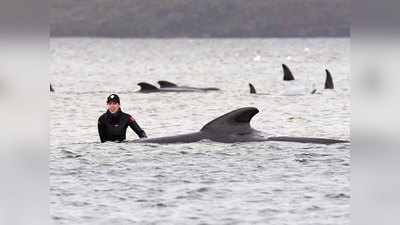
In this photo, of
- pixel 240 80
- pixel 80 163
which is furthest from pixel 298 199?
pixel 240 80

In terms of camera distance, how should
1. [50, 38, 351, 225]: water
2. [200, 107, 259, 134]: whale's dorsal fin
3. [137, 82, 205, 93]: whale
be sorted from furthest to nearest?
[137, 82, 205, 93]: whale < [200, 107, 259, 134]: whale's dorsal fin < [50, 38, 351, 225]: water

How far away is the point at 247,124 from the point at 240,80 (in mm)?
56844

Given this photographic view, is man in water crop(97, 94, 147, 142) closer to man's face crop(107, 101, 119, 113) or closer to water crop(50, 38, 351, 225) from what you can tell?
man's face crop(107, 101, 119, 113)

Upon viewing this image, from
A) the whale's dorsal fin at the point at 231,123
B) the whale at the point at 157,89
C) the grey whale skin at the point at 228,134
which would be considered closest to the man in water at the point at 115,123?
the grey whale skin at the point at 228,134

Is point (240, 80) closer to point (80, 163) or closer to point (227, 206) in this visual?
point (80, 163)

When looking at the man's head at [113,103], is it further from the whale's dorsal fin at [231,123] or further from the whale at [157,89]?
the whale at [157,89]

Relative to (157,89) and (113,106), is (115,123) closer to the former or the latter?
(113,106)

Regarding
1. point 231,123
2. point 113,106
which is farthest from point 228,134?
point 113,106

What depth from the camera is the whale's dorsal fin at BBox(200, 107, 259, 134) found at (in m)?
26.1

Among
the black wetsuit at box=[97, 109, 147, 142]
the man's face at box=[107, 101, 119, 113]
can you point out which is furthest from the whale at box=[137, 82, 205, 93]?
the man's face at box=[107, 101, 119, 113]

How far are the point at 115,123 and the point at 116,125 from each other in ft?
0.19

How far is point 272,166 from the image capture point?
2291cm

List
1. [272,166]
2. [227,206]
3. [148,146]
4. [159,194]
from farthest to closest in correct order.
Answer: [148,146] < [272,166] < [159,194] < [227,206]
